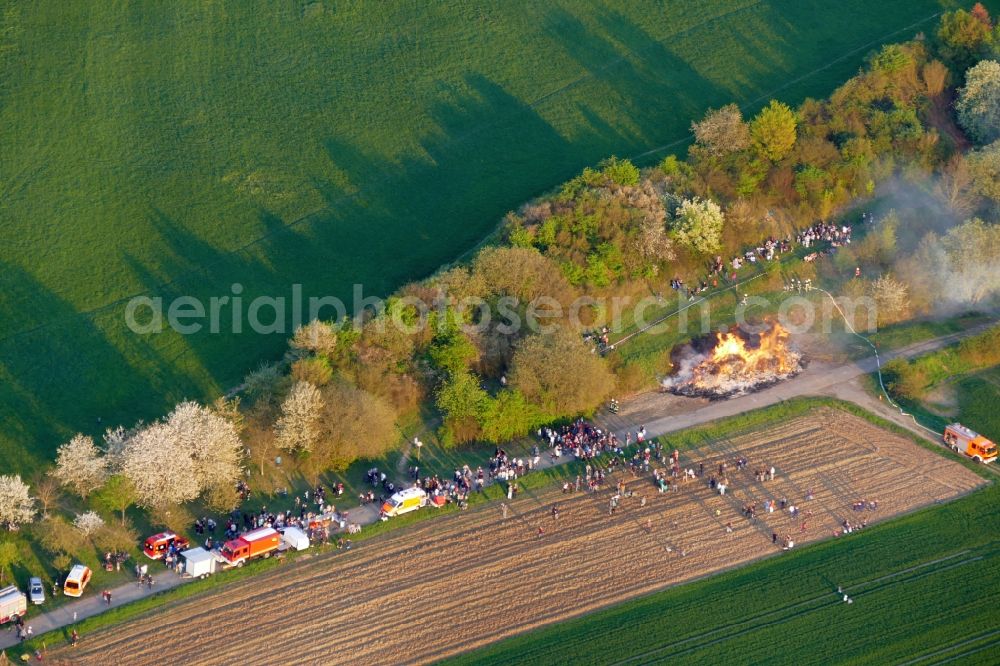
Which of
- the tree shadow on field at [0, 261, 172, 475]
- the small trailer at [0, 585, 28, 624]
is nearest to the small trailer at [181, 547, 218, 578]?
the small trailer at [0, 585, 28, 624]

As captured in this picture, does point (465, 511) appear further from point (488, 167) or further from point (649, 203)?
point (488, 167)

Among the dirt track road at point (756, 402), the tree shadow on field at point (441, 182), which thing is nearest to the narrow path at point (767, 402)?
the dirt track road at point (756, 402)

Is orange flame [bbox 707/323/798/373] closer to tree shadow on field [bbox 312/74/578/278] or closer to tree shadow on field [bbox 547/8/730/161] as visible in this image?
tree shadow on field [bbox 312/74/578/278]

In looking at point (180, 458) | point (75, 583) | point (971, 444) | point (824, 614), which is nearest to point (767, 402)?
point (971, 444)

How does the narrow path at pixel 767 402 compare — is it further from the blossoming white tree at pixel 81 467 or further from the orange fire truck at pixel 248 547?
the blossoming white tree at pixel 81 467

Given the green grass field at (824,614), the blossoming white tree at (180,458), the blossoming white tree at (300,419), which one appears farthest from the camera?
the blossoming white tree at (300,419)

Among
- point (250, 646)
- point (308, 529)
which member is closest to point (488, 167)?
point (308, 529)
